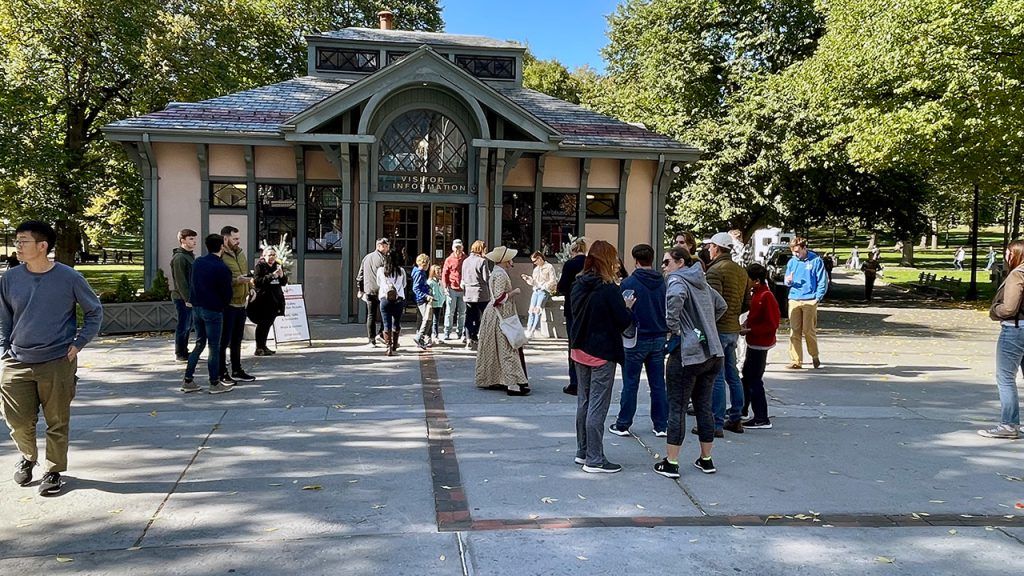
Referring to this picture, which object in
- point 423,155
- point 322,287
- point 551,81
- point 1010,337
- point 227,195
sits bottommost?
point 322,287

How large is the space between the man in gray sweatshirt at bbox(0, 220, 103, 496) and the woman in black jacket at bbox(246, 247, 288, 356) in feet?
18.5

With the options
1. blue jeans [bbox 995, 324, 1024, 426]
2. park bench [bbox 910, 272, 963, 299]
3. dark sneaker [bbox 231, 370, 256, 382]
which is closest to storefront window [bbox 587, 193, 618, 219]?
dark sneaker [bbox 231, 370, 256, 382]

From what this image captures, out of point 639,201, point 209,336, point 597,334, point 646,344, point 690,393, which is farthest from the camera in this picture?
point 639,201

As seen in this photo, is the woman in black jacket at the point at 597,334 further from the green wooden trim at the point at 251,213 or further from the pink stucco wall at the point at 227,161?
the pink stucco wall at the point at 227,161

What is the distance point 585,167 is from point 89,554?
44.9 ft

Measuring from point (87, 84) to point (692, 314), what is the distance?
75.4ft

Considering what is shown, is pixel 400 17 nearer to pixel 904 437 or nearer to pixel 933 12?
pixel 933 12

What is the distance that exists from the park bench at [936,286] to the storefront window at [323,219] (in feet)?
71.0

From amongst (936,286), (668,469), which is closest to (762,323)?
(668,469)

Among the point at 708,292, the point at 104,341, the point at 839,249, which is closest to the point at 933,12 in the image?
the point at 708,292

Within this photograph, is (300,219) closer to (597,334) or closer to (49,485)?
(49,485)

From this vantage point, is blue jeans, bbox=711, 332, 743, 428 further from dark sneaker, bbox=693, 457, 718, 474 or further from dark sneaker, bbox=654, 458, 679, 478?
dark sneaker, bbox=654, 458, 679, 478

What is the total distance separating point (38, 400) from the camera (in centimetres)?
548

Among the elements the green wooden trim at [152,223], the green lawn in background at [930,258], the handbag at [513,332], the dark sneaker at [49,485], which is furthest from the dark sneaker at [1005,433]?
the green lawn in background at [930,258]
